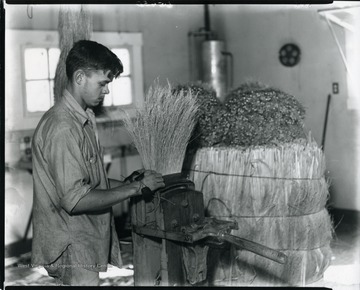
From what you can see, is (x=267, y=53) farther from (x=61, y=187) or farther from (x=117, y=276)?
(x=61, y=187)

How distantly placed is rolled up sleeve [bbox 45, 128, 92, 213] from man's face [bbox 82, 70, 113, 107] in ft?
0.85

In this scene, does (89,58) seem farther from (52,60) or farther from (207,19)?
(207,19)

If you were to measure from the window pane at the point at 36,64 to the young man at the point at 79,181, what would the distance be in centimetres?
314

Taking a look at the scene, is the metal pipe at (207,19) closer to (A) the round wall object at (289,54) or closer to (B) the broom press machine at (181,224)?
(A) the round wall object at (289,54)

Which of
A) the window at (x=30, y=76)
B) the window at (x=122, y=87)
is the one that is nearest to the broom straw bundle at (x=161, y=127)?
the window at (x=30, y=76)

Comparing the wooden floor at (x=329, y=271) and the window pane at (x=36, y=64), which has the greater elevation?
the window pane at (x=36, y=64)

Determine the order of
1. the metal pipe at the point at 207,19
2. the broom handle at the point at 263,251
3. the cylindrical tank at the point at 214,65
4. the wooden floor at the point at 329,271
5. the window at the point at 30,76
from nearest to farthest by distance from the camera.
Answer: the broom handle at the point at 263,251 → the wooden floor at the point at 329,271 → the window at the point at 30,76 → the cylindrical tank at the point at 214,65 → the metal pipe at the point at 207,19

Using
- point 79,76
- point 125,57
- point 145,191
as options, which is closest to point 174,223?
point 145,191

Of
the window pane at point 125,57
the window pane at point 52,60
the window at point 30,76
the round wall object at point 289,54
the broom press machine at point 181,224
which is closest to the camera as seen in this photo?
the broom press machine at point 181,224

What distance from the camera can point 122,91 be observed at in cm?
657

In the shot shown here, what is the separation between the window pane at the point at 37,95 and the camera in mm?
5508

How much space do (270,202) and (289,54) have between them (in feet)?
13.1

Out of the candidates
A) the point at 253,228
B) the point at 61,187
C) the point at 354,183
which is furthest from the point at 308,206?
the point at 354,183

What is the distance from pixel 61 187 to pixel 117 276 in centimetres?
213
